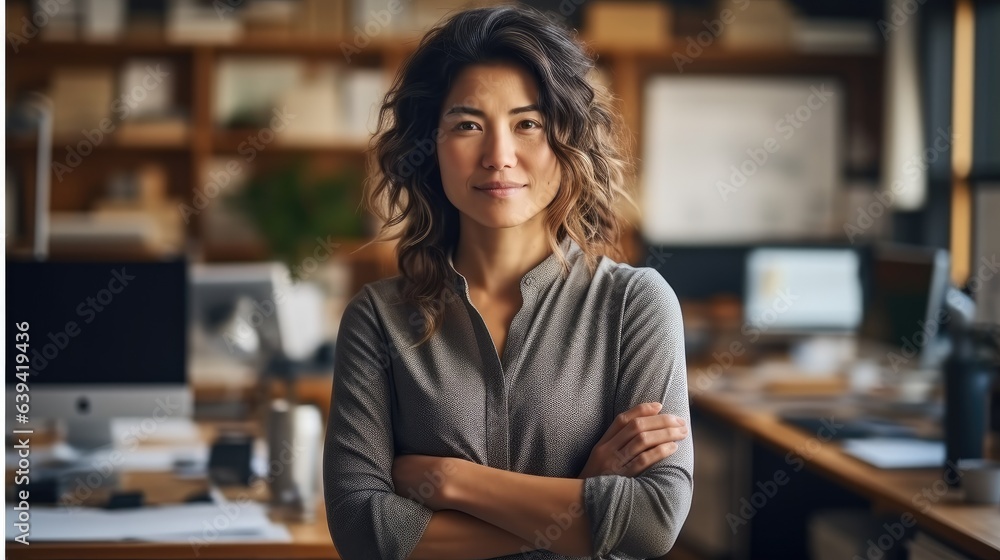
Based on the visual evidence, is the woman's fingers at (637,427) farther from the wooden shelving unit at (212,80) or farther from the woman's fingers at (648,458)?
the wooden shelving unit at (212,80)

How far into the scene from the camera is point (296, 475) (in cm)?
238

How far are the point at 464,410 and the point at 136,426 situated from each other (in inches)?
76.7

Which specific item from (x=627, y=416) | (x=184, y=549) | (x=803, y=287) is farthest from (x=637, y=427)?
(x=803, y=287)

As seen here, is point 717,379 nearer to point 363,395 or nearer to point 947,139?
point 947,139

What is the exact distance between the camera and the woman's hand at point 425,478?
1575mm

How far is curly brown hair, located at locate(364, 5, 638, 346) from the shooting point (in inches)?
62.8

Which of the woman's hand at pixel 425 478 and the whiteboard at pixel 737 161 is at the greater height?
the whiteboard at pixel 737 161

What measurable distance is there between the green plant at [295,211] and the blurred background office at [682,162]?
11 mm

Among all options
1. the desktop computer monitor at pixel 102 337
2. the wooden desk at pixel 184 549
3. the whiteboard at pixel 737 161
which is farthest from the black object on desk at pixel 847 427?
the whiteboard at pixel 737 161

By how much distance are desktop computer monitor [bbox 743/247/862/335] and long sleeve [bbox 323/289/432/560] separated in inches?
126

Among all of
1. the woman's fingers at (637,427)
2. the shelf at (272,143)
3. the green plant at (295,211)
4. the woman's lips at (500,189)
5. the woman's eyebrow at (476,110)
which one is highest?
the shelf at (272,143)

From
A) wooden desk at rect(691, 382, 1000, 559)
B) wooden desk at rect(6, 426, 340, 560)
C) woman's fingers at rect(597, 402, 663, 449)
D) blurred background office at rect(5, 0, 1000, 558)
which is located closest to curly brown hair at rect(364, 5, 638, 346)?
woman's fingers at rect(597, 402, 663, 449)

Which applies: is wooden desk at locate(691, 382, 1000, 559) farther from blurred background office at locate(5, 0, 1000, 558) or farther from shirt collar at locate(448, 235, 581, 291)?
shirt collar at locate(448, 235, 581, 291)

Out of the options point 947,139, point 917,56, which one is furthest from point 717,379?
point 917,56
